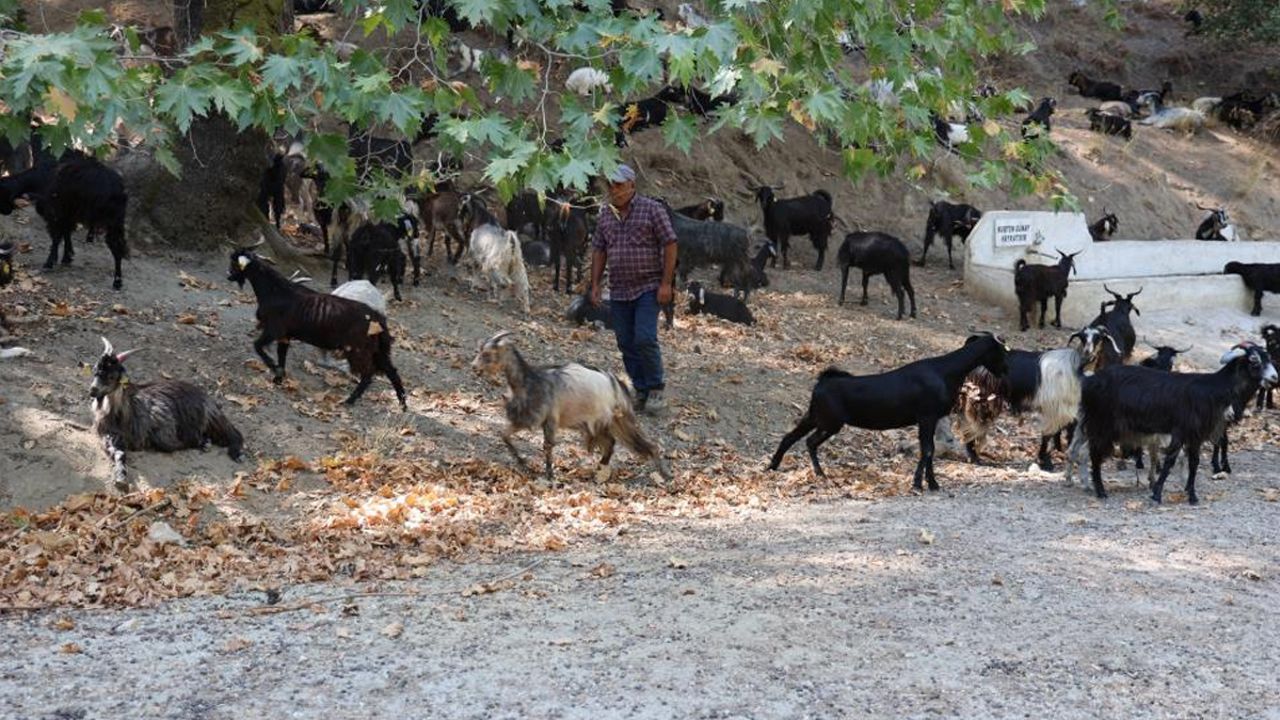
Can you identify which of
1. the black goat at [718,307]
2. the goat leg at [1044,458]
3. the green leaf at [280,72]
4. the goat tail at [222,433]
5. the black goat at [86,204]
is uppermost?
the green leaf at [280,72]

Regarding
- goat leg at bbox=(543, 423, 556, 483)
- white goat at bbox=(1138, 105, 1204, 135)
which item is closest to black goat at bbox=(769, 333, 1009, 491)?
goat leg at bbox=(543, 423, 556, 483)

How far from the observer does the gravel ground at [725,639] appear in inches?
205

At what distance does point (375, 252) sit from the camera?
13164 millimetres

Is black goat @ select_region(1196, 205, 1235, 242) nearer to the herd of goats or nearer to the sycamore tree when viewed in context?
the herd of goats

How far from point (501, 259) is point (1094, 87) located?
62.9 ft

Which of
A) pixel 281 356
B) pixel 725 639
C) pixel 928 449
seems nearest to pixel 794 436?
pixel 928 449

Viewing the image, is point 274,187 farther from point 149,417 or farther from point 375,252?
point 149,417

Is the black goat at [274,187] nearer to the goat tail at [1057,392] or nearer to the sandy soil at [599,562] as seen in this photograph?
the sandy soil at [599,562]

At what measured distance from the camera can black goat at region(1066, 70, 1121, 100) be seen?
94.0 feet

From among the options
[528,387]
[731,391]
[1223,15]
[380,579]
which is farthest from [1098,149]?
[380,579]

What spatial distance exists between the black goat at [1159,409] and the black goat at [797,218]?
31.0ft

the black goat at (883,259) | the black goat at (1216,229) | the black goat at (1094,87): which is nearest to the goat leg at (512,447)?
the black goat at (883,259)

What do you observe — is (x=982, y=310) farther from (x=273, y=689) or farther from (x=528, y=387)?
(x=273, y=689)

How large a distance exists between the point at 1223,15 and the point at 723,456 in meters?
23.3
